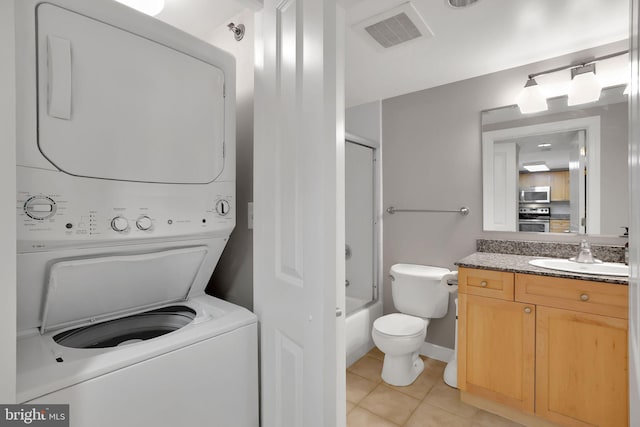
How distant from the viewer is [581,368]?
1715mm

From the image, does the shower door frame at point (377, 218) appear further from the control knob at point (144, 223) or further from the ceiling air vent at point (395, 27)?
the control knob at point (144, 223)

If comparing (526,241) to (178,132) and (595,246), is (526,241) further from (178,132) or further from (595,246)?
(178,132)

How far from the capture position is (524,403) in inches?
74.1

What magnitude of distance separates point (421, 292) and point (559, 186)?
1.28 metres

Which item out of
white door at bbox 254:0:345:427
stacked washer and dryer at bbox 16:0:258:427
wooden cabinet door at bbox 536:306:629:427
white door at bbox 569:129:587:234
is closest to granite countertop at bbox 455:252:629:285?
wooden cabinet door at bbox 536:306:629:427

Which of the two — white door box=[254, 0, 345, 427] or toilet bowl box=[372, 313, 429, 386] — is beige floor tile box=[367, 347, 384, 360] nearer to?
toilet bowl box=[372, 313, 429, 386]

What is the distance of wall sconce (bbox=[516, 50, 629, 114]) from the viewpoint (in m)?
2.03

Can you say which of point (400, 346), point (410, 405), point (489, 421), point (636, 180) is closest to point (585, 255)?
point (489, 421)

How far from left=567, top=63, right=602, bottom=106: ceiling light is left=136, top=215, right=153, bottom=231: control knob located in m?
2.67

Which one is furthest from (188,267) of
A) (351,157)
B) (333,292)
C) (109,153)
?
(351,157)

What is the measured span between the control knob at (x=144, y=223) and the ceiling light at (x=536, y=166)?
2573 mm

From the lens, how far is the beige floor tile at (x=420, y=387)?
2225mm

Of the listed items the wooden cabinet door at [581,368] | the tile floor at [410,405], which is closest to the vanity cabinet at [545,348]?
the wooden cabinet door at [581,368]

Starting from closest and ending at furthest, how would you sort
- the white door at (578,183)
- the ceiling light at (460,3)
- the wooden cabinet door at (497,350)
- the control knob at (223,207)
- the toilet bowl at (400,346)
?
the control knob at (223,207)
the ceiling light at (460,3)
the wooden cabinet door at (497,350)
the white door at (578,183)
the toilet bowl at (400,346)
